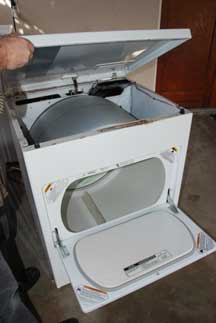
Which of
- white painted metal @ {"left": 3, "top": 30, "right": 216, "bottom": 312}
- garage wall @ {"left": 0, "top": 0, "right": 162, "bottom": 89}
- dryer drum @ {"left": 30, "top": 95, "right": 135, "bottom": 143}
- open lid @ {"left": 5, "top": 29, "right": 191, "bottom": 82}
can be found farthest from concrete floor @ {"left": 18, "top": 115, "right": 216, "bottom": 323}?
garage wall @ {"left": 0, "top": 0, "right": 162, "bottom": 89}

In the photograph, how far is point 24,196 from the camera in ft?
6.49

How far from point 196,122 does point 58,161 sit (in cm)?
260

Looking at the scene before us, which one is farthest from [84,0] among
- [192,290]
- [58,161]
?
[192,290]

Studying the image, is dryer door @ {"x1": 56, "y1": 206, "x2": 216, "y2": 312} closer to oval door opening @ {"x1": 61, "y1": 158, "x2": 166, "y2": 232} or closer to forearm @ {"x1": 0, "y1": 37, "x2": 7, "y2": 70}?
oval door opening @ {"x1": 61, "y1": 158, "x2": 166, "y2": 232}

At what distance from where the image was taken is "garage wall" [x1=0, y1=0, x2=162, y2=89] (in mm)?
2201

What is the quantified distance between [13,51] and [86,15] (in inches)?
77.3

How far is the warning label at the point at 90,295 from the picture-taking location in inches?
33.7

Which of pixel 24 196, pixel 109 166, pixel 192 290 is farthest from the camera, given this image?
pixel 24 196

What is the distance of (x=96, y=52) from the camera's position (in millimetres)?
1207

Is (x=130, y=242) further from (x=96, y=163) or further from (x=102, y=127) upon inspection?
(x=102, y=127)

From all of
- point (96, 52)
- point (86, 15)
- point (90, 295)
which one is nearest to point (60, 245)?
point (90, 295)

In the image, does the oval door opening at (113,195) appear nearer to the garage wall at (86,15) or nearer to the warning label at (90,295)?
the warning label at (90,295)

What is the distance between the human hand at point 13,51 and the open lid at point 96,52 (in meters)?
0.08

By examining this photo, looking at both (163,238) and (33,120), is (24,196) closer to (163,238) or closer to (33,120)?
(33,120)
